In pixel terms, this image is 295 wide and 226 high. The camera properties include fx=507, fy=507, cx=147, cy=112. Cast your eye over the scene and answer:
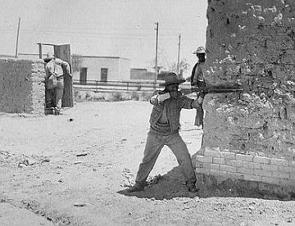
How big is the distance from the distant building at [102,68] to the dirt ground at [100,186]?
3752 cm

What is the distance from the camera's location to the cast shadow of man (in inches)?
259

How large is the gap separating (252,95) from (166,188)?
180cm

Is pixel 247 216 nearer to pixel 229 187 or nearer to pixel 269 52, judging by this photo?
pixel 229 187

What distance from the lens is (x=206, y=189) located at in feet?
21.0

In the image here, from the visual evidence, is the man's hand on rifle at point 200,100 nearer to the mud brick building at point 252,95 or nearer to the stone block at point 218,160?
the mud brick building at point 252,95

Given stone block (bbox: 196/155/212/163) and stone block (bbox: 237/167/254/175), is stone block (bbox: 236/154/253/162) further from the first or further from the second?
stone block (bbox: 196/155/212/163)

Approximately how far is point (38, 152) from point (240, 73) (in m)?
5.14

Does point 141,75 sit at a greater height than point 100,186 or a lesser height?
greater

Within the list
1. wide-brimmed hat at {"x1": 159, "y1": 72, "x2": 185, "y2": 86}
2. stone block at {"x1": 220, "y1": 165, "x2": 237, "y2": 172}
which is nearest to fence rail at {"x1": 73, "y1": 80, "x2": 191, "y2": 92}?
wide-brimmed hat at {"x1": 159, "y1": 72, "x2": 185, "y2": 86}

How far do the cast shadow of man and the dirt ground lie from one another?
0.04ft

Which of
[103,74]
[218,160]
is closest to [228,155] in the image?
[218,160]

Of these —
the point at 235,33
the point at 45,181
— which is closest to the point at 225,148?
the point at 235,33

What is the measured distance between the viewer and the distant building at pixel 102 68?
4944 cm

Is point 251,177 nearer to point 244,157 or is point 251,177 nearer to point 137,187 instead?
point 244,157
